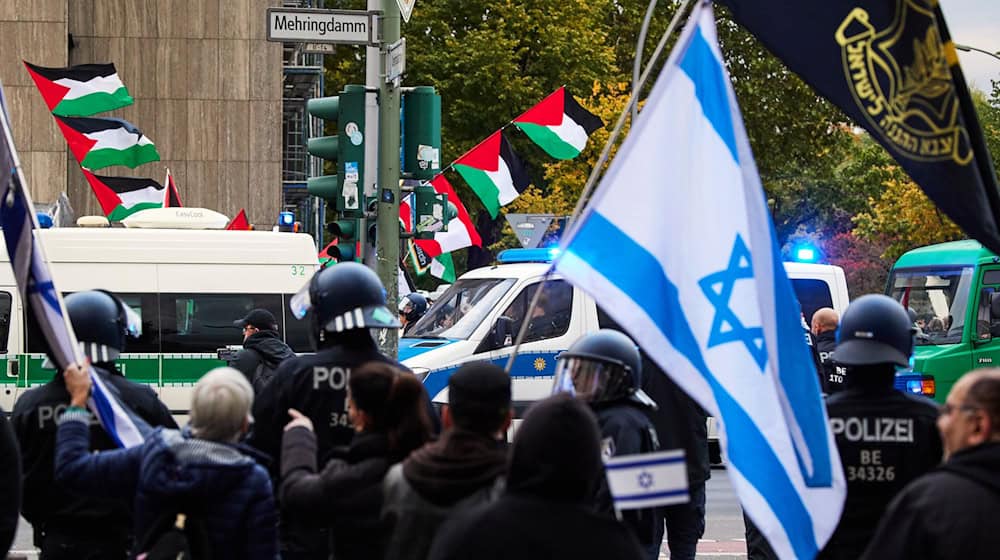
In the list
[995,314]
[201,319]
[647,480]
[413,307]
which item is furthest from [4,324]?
[647,480]

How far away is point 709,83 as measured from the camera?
5195mm

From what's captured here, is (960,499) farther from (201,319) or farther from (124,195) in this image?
(124,195)

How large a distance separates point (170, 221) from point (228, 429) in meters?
13.8


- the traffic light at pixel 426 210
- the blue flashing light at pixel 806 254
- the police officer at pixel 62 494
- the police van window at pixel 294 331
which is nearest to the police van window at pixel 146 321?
the police van window at pixel 294 331

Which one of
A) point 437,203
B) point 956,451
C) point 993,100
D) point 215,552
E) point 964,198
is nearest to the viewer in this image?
point 956,451

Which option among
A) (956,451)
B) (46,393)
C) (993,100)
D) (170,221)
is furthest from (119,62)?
(956,451)

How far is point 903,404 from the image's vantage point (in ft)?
18.0

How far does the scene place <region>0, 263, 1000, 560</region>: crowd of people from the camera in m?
3.69

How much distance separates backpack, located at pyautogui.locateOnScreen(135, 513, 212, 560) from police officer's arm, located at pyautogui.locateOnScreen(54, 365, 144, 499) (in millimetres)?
271

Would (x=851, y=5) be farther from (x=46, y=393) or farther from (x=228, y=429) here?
(x=46, y=393)

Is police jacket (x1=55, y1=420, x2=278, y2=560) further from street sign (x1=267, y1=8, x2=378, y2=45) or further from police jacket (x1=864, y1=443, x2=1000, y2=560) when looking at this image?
street sign (x1=267, y1=8, x2=378, y2=45)

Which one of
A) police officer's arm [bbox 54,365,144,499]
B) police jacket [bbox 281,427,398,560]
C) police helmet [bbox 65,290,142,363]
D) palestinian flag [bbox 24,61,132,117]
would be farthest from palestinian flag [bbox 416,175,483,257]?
police jacket [bbox 281,427,398,560]

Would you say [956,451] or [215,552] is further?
[215,552]

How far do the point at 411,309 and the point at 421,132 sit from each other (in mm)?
6464
